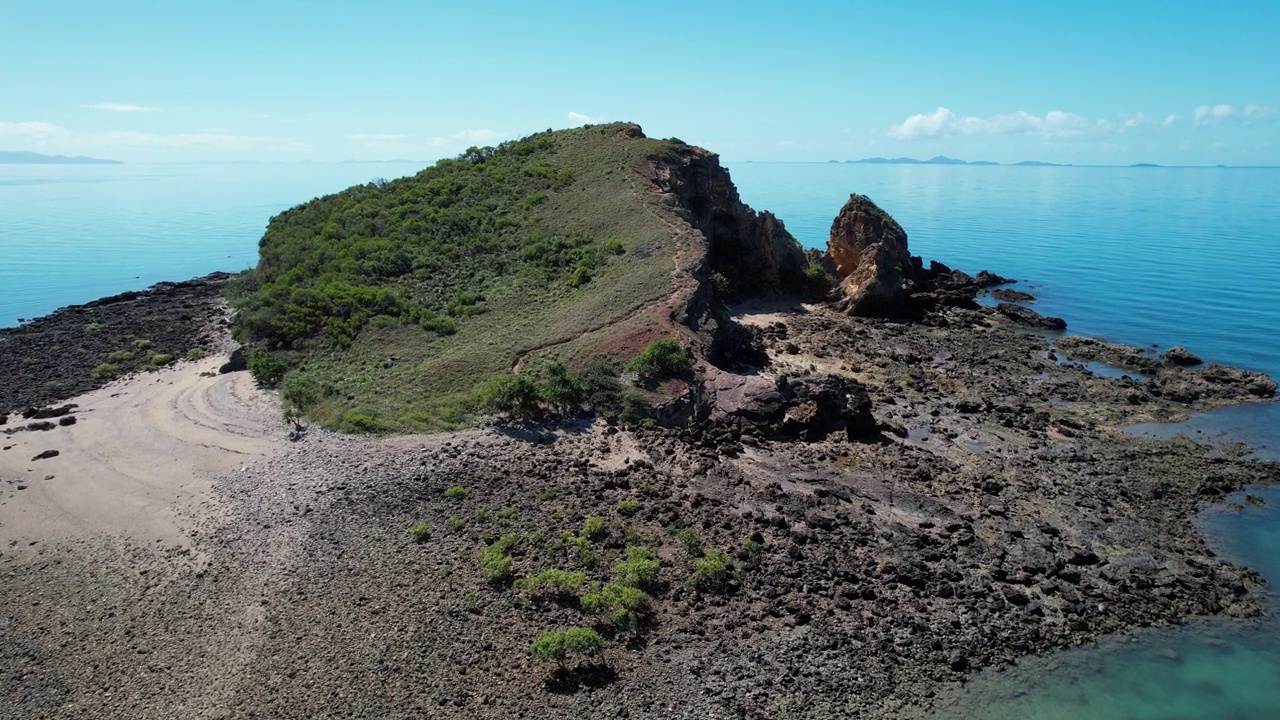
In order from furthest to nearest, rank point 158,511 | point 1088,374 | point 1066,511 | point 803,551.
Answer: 1. point 1088,374
2. point 1066,511
3. point 158,511
4. point 803,551

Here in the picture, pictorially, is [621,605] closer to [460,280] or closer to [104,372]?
[460,280]

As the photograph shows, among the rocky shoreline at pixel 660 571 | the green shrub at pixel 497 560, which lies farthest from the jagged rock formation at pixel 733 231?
the green shrub at pixel 497 560

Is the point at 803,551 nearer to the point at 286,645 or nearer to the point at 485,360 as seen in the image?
the point at 286,645

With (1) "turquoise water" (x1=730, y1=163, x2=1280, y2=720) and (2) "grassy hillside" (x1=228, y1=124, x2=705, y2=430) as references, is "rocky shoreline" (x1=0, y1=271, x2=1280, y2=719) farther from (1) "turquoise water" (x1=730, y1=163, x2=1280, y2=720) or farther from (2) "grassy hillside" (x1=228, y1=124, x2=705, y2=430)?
(2) "grassy hillside" (x1=228, y1=124, x2=705, y2=430)

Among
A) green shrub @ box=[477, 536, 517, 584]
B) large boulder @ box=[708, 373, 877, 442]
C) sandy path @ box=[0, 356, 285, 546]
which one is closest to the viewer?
green shrub @ box=[477, 536, 517, 584]

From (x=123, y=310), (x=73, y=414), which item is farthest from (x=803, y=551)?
(x=123, y=310)

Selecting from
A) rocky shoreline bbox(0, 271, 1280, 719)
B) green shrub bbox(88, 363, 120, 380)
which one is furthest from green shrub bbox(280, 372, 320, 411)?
green shrub bbox(88, 363, 120, 380)

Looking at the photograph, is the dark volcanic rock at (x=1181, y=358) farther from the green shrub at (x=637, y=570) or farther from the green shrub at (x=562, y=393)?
the green shrub at (x=637, y=570)
